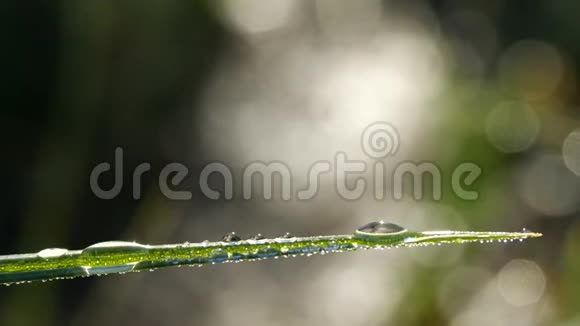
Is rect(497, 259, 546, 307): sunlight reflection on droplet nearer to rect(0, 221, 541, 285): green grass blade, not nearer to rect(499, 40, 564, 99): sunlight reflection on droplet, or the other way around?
rect(499, 40, 564, 99): sunlight reflection on droplet

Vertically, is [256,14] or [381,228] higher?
[256,14]

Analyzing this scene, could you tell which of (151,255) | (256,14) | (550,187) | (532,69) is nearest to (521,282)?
(550,187)

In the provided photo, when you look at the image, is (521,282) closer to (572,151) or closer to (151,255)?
(572,151)

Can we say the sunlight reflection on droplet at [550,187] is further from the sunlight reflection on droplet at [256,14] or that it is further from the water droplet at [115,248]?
the water droplet at [115,248]

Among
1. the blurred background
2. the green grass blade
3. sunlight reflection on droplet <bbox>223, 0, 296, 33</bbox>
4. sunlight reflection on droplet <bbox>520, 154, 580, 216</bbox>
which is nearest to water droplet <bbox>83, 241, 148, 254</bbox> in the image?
the green grass blade

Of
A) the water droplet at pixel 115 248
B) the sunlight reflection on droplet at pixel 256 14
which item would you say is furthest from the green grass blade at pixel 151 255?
the sunlight reflection on droplet at pixel 256 14
